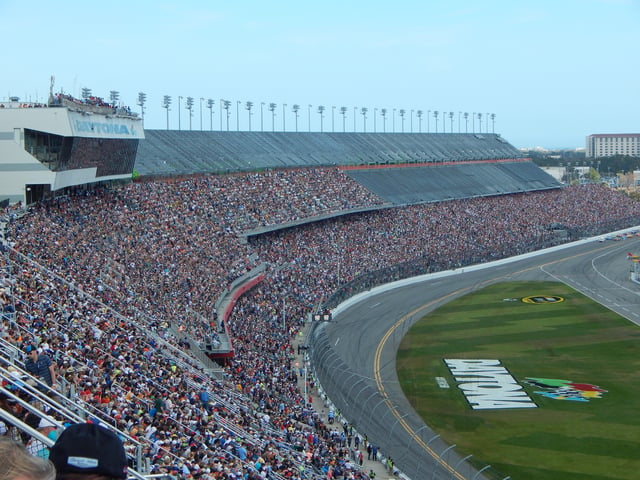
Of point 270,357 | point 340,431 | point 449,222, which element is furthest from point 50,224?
point 449,222

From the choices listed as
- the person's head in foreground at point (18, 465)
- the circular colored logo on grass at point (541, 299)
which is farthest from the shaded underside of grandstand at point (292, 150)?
the person's head in foreground at point (18, 465)

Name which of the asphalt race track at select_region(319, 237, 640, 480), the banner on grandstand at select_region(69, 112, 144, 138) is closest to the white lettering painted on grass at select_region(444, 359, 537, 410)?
the asphalt race track at select_region(319, 237, 640, 480)

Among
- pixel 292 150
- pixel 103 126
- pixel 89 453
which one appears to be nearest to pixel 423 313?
pixel 103 126

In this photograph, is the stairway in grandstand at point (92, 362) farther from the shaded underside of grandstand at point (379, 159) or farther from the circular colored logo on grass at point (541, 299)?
the circular colored logo on grass at point (541, 299)

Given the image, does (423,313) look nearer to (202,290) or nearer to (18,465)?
(202,290)

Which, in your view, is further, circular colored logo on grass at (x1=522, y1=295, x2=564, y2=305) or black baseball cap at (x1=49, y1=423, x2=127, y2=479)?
circular colored logo on grass at (x1=522, y1=295, x2=564, y2=305)

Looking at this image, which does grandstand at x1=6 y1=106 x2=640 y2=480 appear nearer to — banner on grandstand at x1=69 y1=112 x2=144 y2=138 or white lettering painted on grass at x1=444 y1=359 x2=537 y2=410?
banner on grandstand at x1=69 y1=112 x2=144 y2=138
